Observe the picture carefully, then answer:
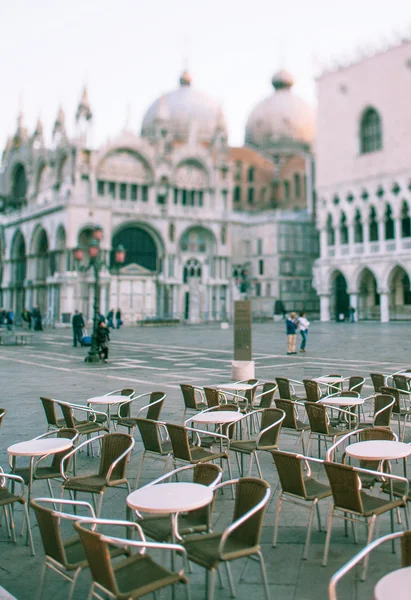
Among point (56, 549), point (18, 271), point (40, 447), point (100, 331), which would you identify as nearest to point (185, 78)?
point (18, 271)

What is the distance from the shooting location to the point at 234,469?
7.38m

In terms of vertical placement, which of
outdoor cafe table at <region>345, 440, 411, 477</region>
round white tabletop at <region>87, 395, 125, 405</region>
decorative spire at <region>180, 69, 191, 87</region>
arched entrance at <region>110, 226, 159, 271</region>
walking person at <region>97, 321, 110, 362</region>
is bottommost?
outdoor cafe table at <region>345, 440, 411, 477</region>

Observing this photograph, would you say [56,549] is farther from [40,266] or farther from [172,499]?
[40,266]

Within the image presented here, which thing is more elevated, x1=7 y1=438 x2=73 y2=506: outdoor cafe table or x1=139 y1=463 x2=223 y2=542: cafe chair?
x1=7 y1=438 x2=73 y2=506: outdoor cafe table

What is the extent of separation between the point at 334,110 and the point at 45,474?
4945 cm

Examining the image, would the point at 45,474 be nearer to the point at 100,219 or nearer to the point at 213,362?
the point at 213,362

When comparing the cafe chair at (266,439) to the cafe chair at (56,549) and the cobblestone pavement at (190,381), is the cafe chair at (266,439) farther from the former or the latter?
the cafe chair at (56,549)

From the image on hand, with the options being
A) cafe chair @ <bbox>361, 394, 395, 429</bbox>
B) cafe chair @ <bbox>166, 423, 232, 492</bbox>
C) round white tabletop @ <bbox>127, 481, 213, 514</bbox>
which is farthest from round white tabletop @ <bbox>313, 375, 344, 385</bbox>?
round white tabletop @ <bbox>127, 481, 213, 514</bbox>

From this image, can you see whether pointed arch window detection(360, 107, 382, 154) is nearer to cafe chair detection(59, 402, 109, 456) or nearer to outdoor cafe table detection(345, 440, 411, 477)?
cafe chair detection(59, 402, 109, 456)

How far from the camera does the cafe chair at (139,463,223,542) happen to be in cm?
460

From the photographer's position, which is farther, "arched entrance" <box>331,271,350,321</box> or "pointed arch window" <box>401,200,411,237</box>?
"arched entrance" <box>331,271,350,321</box>

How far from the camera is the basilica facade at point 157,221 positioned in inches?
1957

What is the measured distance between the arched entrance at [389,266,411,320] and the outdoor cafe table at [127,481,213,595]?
45431 mm

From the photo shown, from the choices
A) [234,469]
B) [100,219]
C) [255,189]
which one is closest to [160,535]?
[234,469]
